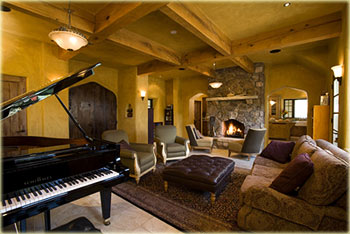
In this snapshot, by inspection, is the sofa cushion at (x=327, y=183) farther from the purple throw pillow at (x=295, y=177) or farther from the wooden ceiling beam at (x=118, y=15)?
the wooden ceiling beam at (x=118, y=15)

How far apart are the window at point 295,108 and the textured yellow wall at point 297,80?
4.25 m

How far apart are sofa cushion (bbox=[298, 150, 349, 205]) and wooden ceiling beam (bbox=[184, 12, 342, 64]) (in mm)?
2458

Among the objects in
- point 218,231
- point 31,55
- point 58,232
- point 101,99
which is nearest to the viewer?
point 58,232

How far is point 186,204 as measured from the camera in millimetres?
2312

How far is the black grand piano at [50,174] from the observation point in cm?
122

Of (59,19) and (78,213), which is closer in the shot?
(78,213)

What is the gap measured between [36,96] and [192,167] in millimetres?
2172

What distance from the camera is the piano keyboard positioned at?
3.84 ft

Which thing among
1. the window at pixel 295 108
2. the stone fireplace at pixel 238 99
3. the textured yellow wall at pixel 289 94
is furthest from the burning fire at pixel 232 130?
the textured yellow wall at pixel 289 94

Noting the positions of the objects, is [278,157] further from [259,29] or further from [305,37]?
[259,29]

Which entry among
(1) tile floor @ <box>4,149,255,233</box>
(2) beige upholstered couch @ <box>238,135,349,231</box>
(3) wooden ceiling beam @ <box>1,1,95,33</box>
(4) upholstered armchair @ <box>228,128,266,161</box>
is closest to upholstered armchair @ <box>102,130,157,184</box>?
(1) tile floor @ <box>4,149,255,233</box>

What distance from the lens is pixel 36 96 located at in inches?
A: 55.4

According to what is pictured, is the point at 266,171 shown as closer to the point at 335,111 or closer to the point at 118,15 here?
the point at 335,111

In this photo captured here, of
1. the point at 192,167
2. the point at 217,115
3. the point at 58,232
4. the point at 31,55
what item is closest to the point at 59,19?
the point at 31,55
